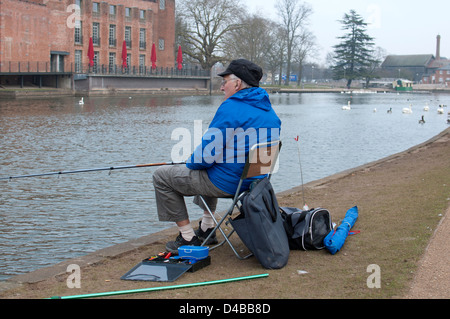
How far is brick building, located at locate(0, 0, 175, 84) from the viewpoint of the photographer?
164 feet

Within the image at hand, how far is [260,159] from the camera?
5.30 meters

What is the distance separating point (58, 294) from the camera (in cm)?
448

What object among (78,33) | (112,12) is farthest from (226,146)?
(112,12)

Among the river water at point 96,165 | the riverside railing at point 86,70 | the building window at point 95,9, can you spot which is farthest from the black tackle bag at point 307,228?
the building window at point 95,9

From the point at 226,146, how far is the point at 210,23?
259 feet

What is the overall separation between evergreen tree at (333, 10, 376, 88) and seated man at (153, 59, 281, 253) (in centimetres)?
11805

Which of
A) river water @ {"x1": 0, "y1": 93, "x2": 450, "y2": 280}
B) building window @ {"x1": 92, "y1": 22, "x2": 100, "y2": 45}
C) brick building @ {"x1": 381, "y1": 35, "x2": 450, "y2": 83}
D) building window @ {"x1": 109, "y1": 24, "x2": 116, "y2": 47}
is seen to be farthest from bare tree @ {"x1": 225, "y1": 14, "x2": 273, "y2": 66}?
brick building @ {"x1": 381, "y1": 35, "x2": 450, "y2": 83}

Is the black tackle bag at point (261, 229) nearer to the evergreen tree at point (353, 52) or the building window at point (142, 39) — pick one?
the building window at point (142, 39)

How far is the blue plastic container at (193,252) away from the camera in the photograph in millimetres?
5191

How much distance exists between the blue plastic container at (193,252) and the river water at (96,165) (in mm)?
1954

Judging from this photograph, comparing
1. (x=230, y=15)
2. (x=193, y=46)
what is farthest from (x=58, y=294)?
(x=193, y=46)
